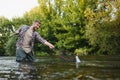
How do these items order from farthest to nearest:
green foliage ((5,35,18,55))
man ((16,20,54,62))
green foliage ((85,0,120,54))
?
1. green foliage ((5,35,18,55))
2. green foliage ((85,0,120,54))
3. man ((16,20,54,62))

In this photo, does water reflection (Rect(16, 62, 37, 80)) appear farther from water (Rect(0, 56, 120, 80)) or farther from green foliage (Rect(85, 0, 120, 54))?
green foliage (Rect(85, 0, 120, 54))

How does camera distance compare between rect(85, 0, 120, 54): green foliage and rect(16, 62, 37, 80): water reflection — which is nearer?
rect(16, 62, 37, 80): water reflection

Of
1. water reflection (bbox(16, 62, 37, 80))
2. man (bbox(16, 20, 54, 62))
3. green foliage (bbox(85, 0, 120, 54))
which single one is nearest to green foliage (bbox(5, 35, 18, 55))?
green foliage (bbox(85, 0, 120, 54))

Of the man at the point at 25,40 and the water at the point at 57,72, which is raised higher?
the man at the point at 25,40

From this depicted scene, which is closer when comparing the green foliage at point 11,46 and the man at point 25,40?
the man at point 25,40

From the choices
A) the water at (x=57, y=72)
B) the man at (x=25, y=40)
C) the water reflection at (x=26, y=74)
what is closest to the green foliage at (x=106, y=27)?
the man at (x=25, y=40)

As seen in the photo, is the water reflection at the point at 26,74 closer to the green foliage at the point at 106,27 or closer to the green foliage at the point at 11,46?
the green foliage at the point at 106,27

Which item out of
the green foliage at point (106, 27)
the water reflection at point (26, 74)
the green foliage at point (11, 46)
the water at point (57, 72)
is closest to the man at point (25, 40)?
the water at point (57, 72)

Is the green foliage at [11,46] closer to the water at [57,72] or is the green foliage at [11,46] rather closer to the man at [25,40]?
the man at [25,40]

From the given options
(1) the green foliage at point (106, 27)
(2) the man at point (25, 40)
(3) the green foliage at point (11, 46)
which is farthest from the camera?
(3) the green foliage at point (11, 46)

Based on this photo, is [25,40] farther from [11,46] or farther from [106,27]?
[11,46]

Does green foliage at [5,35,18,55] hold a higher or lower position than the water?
higher

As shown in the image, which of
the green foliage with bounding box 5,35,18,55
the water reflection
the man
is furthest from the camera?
the green foliage with bounding box 5,35,18,55

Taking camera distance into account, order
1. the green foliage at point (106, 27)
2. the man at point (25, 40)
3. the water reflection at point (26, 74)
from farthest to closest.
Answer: the green foliage at point (106, 27) < the man at point (25, 40) < the water reflection at point (26, 74)
